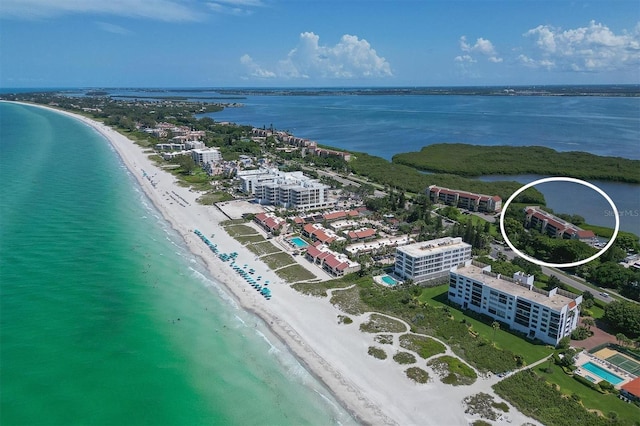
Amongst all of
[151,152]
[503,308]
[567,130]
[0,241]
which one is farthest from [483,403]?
[567,130]

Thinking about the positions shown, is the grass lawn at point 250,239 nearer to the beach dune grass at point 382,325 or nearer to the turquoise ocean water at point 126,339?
the turquoise ocean water at point 126,339

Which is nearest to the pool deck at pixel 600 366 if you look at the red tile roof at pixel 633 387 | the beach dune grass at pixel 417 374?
the red tile roof at pixel 633 387

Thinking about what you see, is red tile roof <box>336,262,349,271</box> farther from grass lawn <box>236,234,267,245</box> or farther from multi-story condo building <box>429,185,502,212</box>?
multi-story condo building <box>429,185,502,212</box>

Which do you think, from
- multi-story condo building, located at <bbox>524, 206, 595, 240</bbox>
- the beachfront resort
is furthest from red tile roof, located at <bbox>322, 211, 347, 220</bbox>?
multi-story condo building, located at <bbox>524, 206, 595, 240</bbox>

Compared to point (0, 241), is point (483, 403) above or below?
below

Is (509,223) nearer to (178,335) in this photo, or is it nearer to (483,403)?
(483,403)

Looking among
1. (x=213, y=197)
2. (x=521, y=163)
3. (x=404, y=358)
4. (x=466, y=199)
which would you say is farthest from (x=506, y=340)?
(x=521, y=163)

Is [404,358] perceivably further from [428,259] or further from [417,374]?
[428,259]
